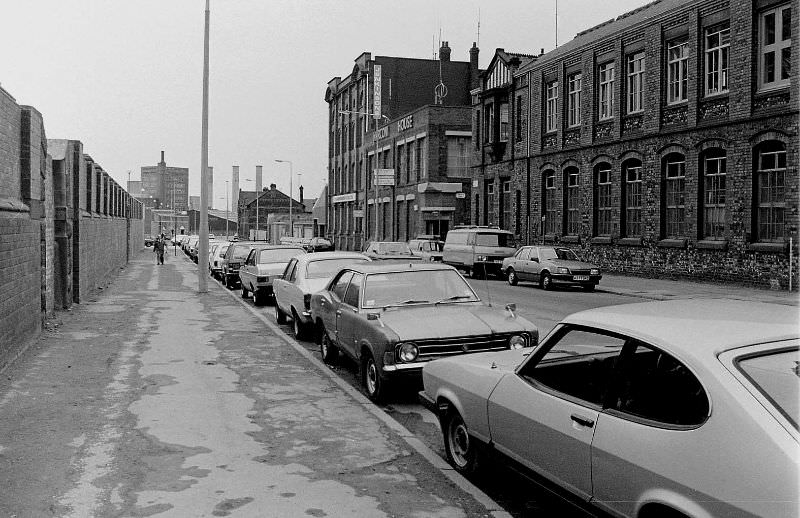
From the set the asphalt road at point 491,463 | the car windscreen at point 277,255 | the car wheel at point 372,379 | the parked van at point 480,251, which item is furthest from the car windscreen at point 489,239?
the car wheel at point 372,379

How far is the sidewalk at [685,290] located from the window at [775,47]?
246 inches

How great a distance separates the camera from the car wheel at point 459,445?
5.85 metres

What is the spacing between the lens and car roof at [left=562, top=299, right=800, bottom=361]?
3859 millimetres

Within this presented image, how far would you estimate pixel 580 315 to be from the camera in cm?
493

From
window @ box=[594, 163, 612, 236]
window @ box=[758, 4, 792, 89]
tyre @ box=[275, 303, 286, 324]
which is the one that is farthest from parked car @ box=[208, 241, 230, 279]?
window @ box=[758, 4, 792, 89]

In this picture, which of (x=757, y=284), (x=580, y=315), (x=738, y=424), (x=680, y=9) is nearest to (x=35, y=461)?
(x=580, y=315)

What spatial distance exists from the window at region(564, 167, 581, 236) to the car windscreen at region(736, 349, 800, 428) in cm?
3219

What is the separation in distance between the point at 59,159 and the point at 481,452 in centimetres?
1556

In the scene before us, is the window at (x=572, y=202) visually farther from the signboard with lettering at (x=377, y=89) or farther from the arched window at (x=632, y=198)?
the signboard with lettering at (x=377, y=89)

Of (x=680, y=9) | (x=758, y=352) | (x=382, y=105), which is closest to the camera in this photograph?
(x=758, y=352)

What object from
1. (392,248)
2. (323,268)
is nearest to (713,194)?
(323,268)

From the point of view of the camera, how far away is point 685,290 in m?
25.0

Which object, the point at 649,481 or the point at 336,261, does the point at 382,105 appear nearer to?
the point at 336,261

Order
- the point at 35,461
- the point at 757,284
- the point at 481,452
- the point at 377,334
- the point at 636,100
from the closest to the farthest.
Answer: the point at 481,452
the point at 35,461
the point at 377,334
the point at 757,284
the point at 636,100
